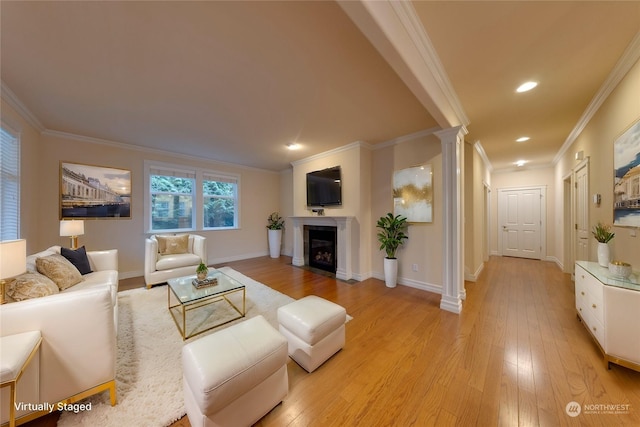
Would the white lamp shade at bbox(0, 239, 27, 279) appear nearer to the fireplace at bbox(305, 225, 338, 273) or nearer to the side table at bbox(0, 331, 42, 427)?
the side table at bbox(0, 331, 42, 427)

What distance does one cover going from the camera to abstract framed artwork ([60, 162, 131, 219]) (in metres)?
3.48

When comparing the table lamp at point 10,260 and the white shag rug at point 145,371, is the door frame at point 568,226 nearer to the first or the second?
the white shag rug at point 145,371

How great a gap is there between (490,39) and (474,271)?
3.61 metres

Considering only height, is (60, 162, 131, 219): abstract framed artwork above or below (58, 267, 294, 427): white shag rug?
above

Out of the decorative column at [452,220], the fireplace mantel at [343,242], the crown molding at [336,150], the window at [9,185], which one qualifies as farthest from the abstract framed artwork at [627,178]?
the window at [9,185]

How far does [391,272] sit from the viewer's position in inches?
137

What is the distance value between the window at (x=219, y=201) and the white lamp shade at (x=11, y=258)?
3.80 metres

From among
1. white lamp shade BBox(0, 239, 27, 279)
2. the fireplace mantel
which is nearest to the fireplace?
the fireplace mantel

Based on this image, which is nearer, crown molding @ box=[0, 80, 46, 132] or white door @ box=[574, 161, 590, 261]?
crown molding @ box=[0, 80, 46, 132]

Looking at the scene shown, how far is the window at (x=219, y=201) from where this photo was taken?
5109 millimetres

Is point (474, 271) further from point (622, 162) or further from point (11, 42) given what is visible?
point (11, 42)

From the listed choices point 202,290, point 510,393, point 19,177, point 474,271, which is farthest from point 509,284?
point 19,177

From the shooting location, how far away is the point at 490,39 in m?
1.59

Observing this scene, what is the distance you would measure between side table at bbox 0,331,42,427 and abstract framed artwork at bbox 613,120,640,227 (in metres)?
4.18
